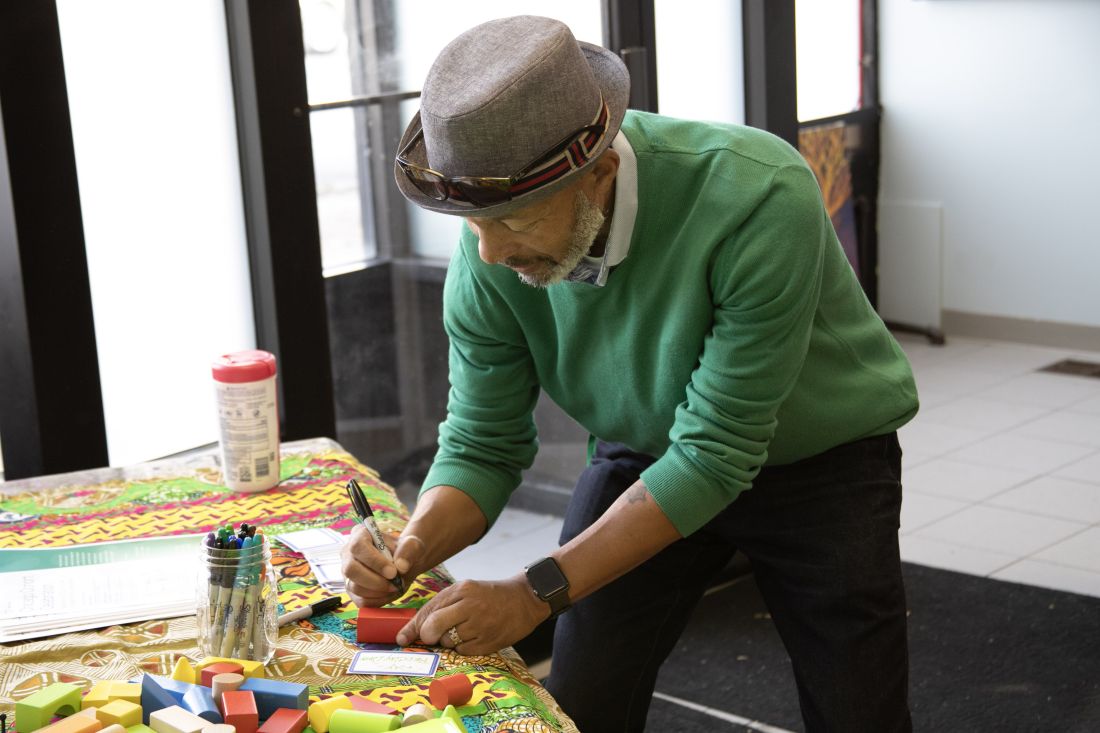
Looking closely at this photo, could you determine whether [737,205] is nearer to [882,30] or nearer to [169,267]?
[169,267]

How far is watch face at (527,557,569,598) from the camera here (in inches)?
60.2

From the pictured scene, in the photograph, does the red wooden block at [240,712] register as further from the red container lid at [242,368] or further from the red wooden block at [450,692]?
the red container lid at [242,368]

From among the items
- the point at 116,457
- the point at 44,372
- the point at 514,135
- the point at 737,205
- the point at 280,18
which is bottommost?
the point at 116,457

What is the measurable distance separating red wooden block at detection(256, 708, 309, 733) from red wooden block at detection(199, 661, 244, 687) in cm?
7

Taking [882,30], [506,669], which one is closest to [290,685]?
[506,669]

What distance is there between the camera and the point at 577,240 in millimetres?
1563

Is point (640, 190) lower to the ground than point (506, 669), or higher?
higher

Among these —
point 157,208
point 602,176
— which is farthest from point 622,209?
point 157,208

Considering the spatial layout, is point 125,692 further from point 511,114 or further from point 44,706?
point 511,114

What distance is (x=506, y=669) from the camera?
4.63 ft

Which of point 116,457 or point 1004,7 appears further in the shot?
point 1004,7

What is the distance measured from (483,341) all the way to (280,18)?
3.06 ft

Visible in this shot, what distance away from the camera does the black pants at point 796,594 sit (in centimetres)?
173

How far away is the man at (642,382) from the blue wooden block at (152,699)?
0.91ft
